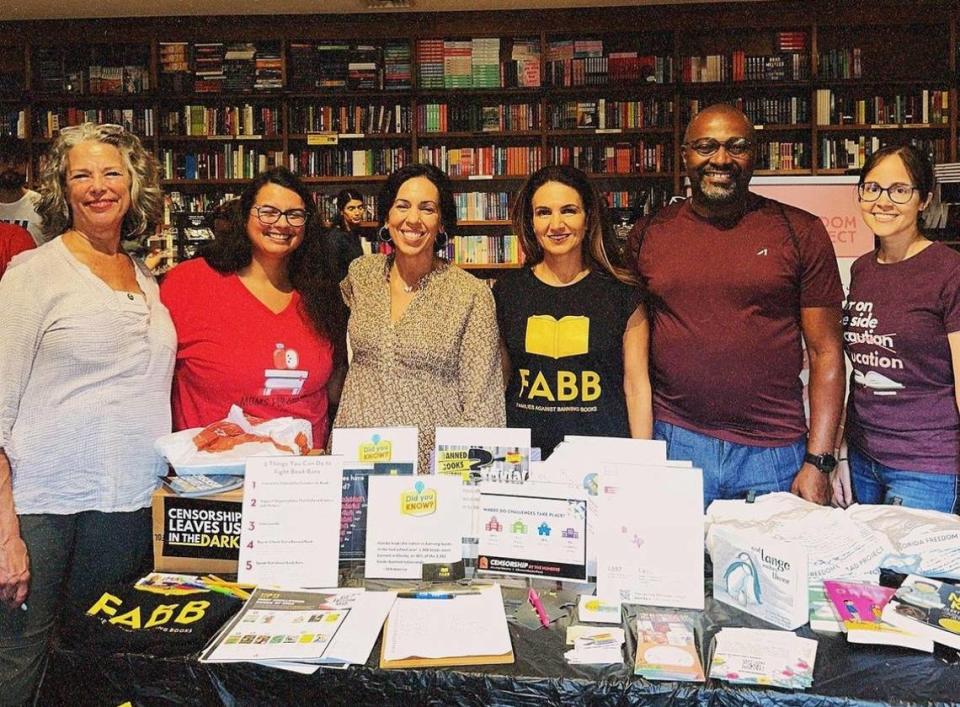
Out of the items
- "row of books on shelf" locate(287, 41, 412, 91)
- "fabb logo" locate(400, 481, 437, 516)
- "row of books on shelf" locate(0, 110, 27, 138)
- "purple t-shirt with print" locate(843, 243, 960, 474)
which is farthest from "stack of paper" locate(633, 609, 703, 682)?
"row of books on shelf" locate(0, 110, 27, 138)

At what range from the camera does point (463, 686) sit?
4.20 ft

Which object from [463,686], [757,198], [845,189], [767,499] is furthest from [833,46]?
[463,686]

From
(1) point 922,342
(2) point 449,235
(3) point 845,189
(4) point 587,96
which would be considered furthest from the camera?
(4) point 587,96

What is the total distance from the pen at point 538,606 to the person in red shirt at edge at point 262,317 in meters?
0.84

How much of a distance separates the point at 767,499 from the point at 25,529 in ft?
5.46

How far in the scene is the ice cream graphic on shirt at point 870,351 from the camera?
1994mm

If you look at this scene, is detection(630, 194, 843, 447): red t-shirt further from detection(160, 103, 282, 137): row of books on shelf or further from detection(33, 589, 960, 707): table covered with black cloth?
detection(160, 103, 282, 137): row of books on shelf

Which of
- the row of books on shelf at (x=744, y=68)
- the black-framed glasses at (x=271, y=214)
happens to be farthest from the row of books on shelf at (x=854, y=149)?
the black-framed glasses at (x=271, y=214)

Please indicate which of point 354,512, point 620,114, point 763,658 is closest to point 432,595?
point 354,512

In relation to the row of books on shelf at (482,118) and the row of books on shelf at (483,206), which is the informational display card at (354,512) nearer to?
the row of books on shelf at (483,206)

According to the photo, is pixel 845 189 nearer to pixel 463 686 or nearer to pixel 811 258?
pixel 811 258

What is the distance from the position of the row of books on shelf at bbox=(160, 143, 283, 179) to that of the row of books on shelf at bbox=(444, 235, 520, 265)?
1.53m

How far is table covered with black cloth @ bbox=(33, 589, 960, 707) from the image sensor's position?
121 cm

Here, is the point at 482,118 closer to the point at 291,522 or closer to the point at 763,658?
the point at 291,522
